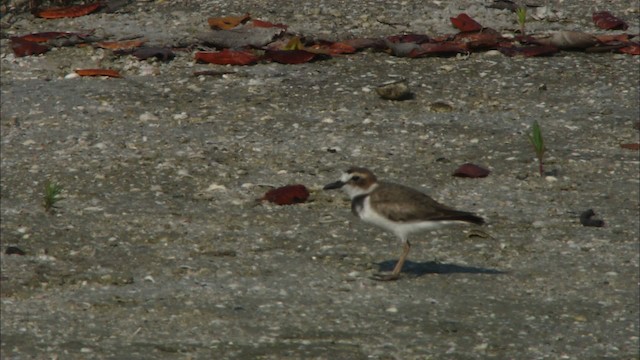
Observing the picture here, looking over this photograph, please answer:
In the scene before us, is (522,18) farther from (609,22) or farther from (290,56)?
(290,56)

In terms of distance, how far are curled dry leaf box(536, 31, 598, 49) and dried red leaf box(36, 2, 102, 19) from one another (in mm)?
4786

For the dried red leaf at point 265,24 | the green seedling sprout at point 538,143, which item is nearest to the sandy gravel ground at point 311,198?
the green seedling sprout at point 538,143

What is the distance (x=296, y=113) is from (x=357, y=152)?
36.3 inches

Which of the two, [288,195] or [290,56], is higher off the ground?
[290,56]

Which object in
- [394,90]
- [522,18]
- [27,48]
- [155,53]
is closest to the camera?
[394,90]

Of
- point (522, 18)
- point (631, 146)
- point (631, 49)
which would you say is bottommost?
point (631, 146)

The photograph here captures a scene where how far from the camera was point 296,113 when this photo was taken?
1005 cm

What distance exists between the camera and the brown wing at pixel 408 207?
7086 mm

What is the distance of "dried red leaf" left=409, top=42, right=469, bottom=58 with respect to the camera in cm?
1108

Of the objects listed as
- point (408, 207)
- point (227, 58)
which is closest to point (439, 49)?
point (227, 58)

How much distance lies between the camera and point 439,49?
11086mm

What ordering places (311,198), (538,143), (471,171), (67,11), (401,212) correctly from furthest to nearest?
1. (67,11)
2. (471,171)
3. (538,143)
4. (311,198)
5. (401,212)

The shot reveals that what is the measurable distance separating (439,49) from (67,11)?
13.3ft

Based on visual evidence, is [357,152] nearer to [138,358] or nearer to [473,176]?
[473,176]
